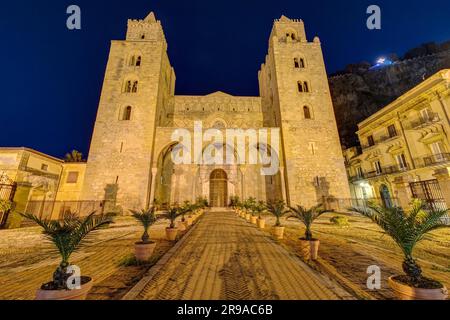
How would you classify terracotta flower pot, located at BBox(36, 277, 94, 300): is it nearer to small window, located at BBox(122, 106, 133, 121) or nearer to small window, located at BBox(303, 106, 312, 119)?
small window, located at BBox(122, 106, 133, 121)

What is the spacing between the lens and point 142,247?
13.1 feet

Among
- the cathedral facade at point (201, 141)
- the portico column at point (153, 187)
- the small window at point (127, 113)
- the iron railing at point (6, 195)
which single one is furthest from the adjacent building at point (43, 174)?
the small window at point (127, 113)

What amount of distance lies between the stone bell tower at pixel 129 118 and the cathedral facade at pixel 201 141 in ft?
0.26

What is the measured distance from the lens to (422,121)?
1496cm

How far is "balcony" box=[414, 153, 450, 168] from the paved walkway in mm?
16723

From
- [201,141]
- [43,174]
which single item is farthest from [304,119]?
[43,174]

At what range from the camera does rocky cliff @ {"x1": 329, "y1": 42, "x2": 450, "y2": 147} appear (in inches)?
1184

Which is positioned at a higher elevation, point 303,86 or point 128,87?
point 303,86

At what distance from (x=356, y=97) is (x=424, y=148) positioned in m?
20.4

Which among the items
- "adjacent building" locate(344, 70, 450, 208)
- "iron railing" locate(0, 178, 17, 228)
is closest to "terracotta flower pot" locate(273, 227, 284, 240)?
"adjacent building" locate(344, 70, 450, 208)

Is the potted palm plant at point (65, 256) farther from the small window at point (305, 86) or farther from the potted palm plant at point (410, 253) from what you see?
the small window at point (305, 86)

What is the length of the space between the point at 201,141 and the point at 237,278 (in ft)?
49.8

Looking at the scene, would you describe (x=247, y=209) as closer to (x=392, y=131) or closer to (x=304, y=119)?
(x=304, y=119)

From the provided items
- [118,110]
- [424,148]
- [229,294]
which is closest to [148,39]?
[118,110]
